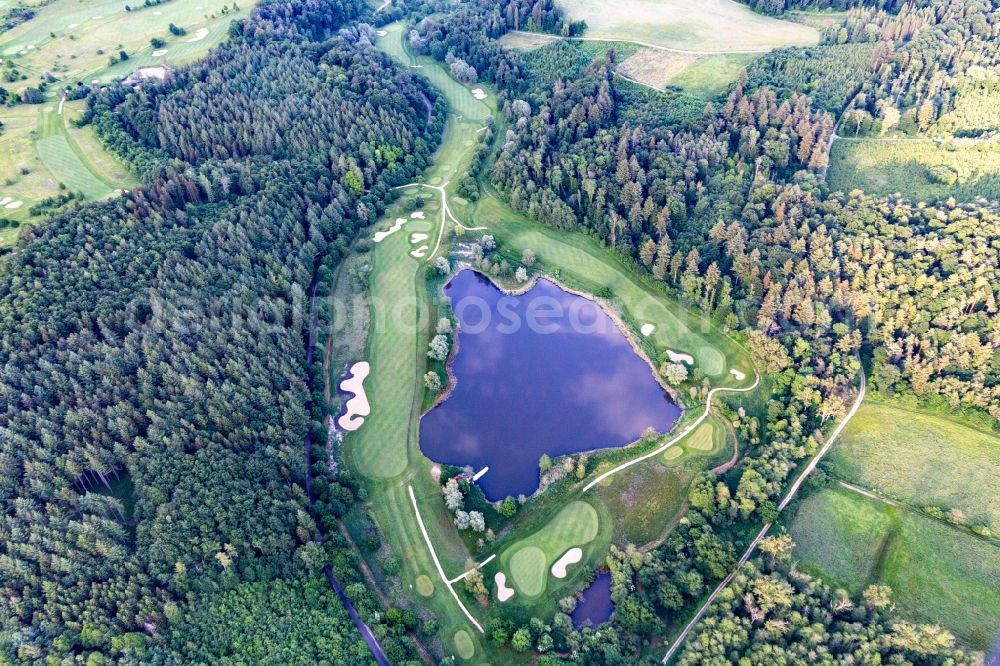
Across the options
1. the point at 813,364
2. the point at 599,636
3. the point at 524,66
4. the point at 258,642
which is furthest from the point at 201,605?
the point at 524,66

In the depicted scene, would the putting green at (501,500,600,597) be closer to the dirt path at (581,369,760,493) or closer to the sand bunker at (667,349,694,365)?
the dirt path at (581,369,760,493)

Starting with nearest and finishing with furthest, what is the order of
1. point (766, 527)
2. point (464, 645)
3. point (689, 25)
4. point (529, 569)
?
point (464, 645), point (529, 569), point (766, 527), point (689, 25)

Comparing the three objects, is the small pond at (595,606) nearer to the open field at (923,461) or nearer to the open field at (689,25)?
the open field at (923,461)

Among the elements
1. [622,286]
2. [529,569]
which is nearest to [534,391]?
[529,569]

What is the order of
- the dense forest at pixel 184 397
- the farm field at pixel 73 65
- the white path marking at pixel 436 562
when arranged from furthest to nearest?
the farm field at pixel 73 65
the white path marking at pixel 436 562
the dense forest at pixel 184 397

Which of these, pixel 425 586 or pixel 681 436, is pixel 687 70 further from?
pixel 425 586

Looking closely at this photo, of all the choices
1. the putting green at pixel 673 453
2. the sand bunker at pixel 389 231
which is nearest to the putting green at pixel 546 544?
the putting green at pixel 673 453
